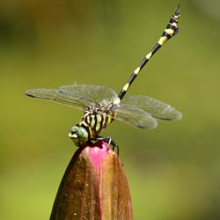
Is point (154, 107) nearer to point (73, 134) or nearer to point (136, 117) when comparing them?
point (136, 117)

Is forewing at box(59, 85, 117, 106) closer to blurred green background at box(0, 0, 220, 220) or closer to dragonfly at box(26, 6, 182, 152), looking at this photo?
dragonfly at box(26, 6, 182, 152)

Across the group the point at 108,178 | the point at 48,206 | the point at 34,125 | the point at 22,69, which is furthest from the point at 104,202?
the point at 22,69

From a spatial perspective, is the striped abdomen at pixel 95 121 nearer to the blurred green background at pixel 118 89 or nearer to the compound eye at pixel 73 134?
the compound eye at pixel 73 134

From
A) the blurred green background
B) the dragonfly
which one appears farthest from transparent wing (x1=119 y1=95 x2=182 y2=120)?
the blurred green background

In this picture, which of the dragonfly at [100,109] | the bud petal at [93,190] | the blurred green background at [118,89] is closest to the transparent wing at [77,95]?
the dragonfly at [100,109]

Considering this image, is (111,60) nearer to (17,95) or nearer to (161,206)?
(17,95)

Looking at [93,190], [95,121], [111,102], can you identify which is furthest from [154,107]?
[93,190]

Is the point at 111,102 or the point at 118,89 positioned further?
the point at 118,89
